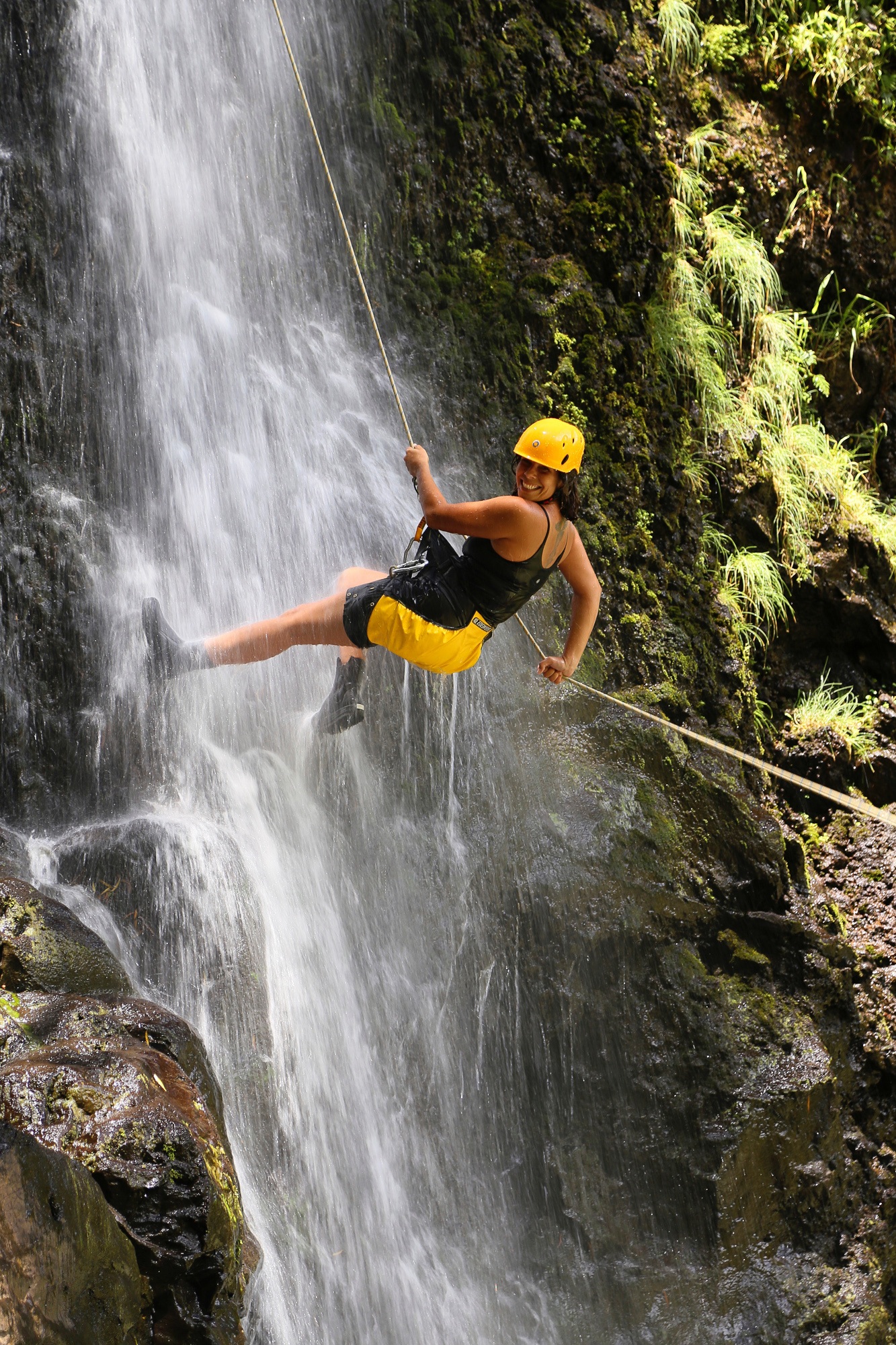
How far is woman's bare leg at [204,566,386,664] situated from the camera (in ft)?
14.4

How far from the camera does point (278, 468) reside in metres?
5.65

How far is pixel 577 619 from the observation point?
4.66 metres

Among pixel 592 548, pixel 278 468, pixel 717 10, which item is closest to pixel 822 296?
pixel 717 10

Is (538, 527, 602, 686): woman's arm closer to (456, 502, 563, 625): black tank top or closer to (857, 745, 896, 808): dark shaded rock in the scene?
(456, 502, 563, 625): black tank top

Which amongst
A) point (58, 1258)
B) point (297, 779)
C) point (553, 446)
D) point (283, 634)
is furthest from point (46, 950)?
point (553, 446)

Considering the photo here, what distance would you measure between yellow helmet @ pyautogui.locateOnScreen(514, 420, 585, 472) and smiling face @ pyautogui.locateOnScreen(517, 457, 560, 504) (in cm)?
3

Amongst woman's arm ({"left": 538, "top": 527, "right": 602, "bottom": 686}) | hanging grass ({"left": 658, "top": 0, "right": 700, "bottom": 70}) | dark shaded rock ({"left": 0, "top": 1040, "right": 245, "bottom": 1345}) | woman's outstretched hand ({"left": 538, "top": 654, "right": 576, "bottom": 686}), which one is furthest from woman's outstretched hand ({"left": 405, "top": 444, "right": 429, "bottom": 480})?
hanging grass ({"left": 658, "top": 0, "right": 700, "bottom": 70})

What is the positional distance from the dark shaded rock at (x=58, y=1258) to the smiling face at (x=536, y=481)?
8.77 feet

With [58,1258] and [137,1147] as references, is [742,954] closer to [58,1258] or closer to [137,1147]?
[137,1147]

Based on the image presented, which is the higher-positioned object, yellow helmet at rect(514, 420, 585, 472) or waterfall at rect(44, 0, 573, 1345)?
yellow helmet at rect(514, 420, 585, 472)

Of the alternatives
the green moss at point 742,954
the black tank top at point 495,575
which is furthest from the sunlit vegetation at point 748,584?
the black tank top at point 495,575

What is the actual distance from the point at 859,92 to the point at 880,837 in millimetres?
5630

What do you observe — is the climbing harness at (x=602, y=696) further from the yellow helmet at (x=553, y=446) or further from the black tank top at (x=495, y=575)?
the black tank top at (x=495, y=575)

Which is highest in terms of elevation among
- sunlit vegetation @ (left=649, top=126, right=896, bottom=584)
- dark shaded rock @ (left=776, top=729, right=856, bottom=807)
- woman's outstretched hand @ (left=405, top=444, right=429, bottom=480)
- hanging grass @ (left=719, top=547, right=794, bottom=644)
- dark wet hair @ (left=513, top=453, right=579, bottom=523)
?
woman's outstretched hand @ (left=405, top=444, right=429, bottom=480)
